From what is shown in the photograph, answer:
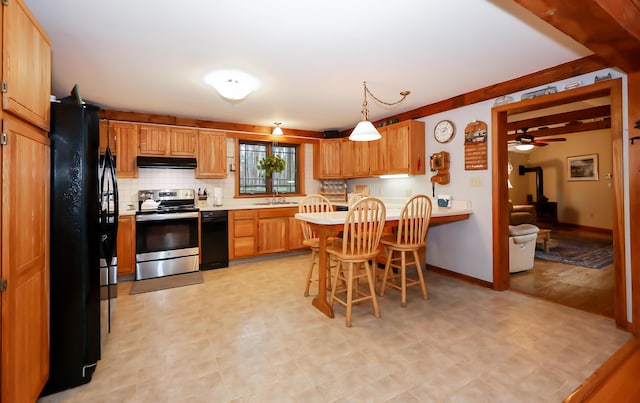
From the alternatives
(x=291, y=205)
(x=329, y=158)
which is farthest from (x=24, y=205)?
(x=329, y=158)

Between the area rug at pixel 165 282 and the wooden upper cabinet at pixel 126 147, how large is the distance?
1.51m

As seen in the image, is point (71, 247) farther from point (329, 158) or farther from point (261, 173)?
point (329, 158)


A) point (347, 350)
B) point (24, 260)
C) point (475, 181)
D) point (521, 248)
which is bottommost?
point (347, 350)

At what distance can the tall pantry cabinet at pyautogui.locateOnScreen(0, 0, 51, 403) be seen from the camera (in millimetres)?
1229

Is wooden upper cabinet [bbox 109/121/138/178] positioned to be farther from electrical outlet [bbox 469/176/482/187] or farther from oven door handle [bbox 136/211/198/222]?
electrical outlet [bbox 469/176/482/187]

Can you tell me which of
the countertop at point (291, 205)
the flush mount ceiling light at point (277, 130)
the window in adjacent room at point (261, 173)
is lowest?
the countertop at point (291, 205)

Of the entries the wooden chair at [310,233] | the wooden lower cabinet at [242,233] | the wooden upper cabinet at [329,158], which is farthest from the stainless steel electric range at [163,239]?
the wooden upper cabinet at [329,158]

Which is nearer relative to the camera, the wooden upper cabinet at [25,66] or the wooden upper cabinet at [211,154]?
the wooden upper cabinet at [25,66]

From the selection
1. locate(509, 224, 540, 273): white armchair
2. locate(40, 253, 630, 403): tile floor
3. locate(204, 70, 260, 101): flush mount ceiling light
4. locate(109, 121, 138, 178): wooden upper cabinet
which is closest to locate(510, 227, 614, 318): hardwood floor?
locate(509, 224, 540, 273): white armchair

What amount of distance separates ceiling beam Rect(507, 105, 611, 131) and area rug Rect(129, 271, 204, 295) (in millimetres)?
5357

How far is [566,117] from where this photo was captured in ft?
14.9

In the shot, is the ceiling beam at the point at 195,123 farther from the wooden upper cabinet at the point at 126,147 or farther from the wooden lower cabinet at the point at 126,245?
the wooden lower cabinet at the point at 126,245

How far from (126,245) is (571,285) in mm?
5465

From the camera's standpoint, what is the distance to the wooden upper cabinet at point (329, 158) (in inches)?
214
